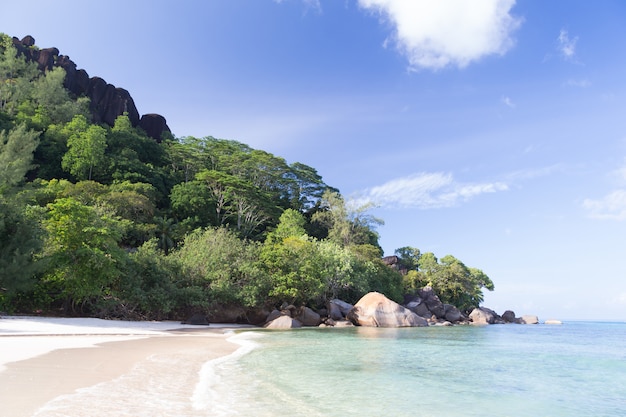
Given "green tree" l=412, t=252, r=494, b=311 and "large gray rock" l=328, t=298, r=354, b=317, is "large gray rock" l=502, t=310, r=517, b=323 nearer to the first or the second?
"green tree" l=412, t=252, r=494, b=311

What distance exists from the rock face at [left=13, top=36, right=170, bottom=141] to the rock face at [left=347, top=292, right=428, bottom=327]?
57.7 m

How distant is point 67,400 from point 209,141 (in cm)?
6231

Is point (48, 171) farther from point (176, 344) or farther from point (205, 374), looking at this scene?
point (205, 374)

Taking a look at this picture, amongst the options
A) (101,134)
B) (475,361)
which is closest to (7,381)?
(475,361)

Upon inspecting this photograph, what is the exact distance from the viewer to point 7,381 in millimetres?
5879

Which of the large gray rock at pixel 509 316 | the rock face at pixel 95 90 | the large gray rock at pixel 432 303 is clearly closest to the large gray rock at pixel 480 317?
the large gray rock at pixel 432 303

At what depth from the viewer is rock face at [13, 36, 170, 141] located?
68.2m

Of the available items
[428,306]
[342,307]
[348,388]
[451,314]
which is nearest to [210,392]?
[348,388]

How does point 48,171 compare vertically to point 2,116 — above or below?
below

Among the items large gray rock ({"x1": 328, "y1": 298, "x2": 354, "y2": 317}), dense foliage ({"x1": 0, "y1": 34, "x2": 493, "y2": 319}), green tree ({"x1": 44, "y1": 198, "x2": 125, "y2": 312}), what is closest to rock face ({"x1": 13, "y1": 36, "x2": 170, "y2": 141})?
dense foliage ({"x1": 0, "y1": 34, "x2": 493, "y2": 319})

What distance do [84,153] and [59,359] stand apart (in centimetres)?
3961

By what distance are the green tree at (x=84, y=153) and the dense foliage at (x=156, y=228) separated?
5.6 inches

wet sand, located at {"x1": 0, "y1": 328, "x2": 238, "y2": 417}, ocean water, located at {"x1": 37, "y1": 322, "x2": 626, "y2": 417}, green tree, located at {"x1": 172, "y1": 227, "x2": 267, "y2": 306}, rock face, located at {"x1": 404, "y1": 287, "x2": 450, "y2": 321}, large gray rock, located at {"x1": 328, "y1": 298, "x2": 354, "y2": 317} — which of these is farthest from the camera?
rock face, located at {"x1": 404, "y1": 287, "x2": 450, "y2": 321}

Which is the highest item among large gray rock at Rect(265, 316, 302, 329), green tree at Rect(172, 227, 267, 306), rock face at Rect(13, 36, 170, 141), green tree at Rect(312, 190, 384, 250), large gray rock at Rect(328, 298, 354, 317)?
rock face at Rect(13, 36, 170, 141)
